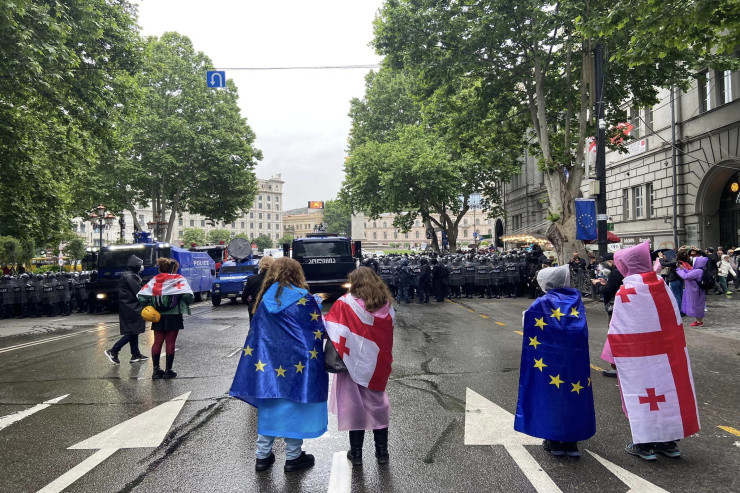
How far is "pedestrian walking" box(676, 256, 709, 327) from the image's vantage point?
37.7ft

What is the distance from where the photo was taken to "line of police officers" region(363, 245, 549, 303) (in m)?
20.1

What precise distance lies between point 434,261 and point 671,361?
15.9m

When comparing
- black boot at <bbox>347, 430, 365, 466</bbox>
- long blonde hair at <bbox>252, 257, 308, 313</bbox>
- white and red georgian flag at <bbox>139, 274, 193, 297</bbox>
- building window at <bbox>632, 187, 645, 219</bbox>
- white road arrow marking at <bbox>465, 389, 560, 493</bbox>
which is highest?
building window at <bbox>632, 187, 645, 219</bbox>

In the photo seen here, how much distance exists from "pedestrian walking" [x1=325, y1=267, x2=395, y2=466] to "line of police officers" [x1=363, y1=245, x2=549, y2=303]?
49.9ft

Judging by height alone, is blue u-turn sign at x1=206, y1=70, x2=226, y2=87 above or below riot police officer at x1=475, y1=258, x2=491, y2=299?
above

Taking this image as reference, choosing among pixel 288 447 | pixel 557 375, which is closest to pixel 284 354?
pixel 288 447

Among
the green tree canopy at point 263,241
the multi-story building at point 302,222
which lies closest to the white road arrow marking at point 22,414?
the green tree canopy at point 263,241

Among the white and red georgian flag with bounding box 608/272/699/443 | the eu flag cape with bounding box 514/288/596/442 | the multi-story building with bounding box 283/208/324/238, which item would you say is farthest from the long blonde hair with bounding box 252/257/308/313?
the multi-story building with bounding box 283/208/324/238

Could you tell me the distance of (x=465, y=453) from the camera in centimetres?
452

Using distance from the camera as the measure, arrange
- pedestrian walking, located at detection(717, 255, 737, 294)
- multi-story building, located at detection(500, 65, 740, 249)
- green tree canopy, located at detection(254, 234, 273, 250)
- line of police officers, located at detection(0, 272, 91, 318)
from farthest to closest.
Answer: green tree canopy, located at detection(254, 234, 273, 250)
multi-story building, located at detection(500, 65, 740, 249)
line of police officers, located at detection(0, 272, 91, 318)
pedestrian walking, located at detection(717, 255, 737, 294)

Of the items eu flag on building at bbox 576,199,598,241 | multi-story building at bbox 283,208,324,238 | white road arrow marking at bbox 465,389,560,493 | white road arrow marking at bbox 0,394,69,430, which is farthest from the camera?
multi-story building at bbox 283,208,324,238

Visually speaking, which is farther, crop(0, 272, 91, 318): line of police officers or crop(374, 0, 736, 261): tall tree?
crop(0, 272, 91, 318): line of police officers

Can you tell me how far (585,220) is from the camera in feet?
53.1

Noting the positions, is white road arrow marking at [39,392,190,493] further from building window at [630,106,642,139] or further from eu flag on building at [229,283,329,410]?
building window at [630,106,642,139]
